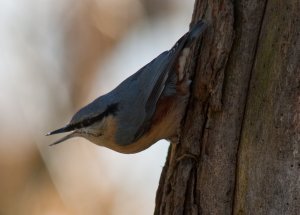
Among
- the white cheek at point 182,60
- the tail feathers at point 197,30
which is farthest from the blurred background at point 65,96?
the tail feathers at point 197,30

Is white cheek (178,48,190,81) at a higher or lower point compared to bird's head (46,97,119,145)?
higher

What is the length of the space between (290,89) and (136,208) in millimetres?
3717

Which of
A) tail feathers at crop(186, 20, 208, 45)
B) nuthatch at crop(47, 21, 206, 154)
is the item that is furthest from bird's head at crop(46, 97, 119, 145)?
tail feathers at crop(186, 20, 208, 45)

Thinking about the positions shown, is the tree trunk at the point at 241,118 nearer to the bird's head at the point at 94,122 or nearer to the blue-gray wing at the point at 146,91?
the blue-gray wing at the point at 146,91

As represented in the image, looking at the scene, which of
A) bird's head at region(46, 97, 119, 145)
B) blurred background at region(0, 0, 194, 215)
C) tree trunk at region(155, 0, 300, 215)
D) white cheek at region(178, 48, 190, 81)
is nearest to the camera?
tree trunk at region(155, 0, 300, 215)

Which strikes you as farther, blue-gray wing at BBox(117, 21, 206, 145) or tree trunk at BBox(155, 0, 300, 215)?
blue-gray wing at BBox(117, 21, 206, 145)

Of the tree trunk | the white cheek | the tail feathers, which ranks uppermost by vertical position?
the tail feathers

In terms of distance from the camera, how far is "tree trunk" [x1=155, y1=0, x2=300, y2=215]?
133 inches

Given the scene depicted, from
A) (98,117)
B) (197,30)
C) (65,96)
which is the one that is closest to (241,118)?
(197,30)

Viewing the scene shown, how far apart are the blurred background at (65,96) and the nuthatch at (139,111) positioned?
7.62 feet

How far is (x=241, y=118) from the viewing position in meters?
3.58

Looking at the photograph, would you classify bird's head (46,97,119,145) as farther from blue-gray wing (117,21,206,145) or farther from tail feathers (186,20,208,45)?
tail feathers (186,20,208,45)

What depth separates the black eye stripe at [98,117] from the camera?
4.24 meters

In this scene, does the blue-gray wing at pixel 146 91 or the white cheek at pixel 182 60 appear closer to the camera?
the white cheek at pixel 182 60
